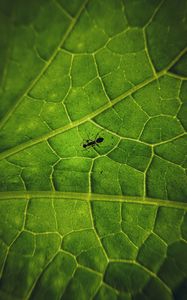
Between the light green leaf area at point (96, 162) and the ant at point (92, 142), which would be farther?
the ant at point (92, 142)

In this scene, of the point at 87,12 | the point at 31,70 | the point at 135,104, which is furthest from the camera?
the point at 135,104

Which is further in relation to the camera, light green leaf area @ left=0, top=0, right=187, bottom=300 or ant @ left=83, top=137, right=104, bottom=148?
ant @ left=83, top=137, right=104, bottom=148

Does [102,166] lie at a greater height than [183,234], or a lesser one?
greater

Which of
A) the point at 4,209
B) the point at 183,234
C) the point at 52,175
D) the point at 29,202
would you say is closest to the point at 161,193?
the point at 183,234

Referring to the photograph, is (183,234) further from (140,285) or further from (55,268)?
(55,268)

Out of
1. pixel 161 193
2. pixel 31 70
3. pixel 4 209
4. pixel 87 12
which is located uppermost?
pixel 87 12

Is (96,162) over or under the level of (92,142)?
under

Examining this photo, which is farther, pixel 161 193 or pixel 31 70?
pixel 161 193

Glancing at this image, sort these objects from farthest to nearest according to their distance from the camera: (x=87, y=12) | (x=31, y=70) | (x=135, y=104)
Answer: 1. (x=135, y=104)
2. (x=31, y=70)
3. (x=87, y=12)
